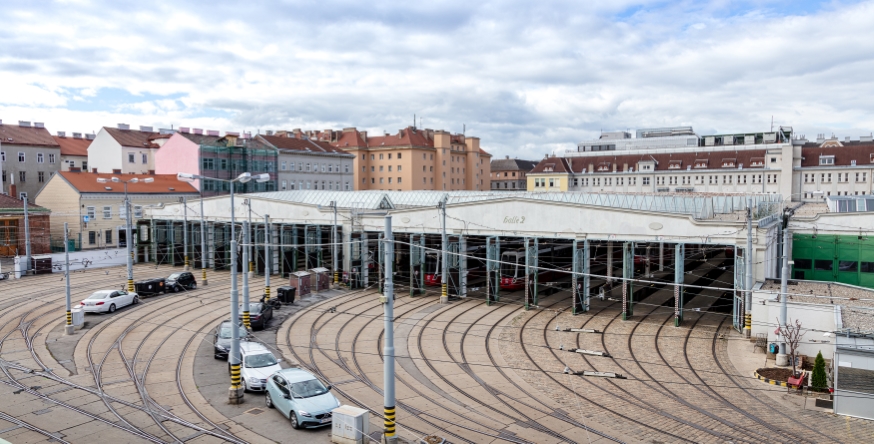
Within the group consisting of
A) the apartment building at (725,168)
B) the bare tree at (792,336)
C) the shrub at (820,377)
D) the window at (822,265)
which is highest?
the apartment building at (725,168)

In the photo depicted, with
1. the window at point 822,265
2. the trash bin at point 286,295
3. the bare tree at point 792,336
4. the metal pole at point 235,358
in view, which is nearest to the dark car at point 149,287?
the trash bin at point 286,295

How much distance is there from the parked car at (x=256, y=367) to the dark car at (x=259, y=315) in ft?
21.9

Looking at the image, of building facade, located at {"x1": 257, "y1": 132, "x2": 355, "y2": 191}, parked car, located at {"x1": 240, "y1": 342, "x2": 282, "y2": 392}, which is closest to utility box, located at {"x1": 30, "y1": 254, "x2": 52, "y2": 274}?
building facade, located at {"x1": 257, "y1": 132, "x2": 355, "y2": 191}

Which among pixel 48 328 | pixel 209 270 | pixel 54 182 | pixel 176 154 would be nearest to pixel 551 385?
pixel 48 328

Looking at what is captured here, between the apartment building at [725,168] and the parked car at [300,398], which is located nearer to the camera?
the parked car at [300,398]

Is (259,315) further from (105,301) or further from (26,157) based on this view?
(26,157)

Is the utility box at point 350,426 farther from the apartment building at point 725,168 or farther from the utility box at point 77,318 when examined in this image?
the apartment building at point 725,168

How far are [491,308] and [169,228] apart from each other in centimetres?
3428

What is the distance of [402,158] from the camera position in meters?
97.8

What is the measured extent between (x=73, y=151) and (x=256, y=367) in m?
74.7

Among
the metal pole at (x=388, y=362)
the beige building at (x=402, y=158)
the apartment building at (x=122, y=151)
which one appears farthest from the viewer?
the beige building at (x=402, y=158)

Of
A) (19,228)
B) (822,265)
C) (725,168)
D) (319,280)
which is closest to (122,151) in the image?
(19,228)

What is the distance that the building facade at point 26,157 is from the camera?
70250mm

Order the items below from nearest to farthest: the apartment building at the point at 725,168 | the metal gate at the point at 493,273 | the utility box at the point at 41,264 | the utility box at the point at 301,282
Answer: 1. the metal gate at the point at 493,273
2. the utility box at the point at 301,282
3. the utility box at the point at 41,264
4. the apartment building at the point at 725,168
